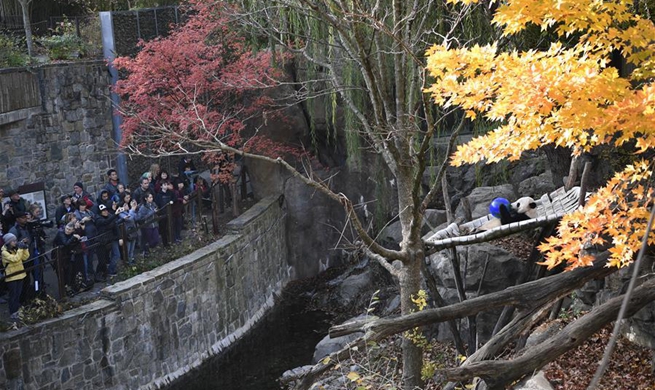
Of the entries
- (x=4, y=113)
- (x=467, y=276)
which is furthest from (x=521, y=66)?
(x=4, y=113)

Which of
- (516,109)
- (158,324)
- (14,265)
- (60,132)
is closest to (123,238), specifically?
(158,324)

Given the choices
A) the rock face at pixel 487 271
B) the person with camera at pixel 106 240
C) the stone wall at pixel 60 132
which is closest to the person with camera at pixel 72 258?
the person with camera at pixel 106 240

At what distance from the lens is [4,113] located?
52.4 ft

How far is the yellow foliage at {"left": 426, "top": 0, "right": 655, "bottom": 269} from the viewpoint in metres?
7.30

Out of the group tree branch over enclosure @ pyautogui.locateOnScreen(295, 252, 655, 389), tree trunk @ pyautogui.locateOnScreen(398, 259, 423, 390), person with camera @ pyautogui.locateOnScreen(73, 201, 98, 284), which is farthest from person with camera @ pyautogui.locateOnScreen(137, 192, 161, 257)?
tree branch over enclosure @ pyautogui.locateOnScreen(295, 252, 655, 389)

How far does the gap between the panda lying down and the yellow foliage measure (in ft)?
9.13

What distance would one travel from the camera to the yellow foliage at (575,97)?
24.0 ft

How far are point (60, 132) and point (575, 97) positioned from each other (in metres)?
12.3

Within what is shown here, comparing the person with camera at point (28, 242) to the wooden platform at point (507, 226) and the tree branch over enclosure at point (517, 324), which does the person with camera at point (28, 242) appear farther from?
the wooden platform at point (507, 226)

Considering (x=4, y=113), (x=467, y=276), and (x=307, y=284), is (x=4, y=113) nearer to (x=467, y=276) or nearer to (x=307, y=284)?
(x=307, y=284)

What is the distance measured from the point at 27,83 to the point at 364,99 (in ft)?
20.4

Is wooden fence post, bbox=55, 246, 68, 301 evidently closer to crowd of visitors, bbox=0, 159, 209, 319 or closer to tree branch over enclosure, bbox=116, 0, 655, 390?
crowd of visitors, bbox=0, 159, 209, 319

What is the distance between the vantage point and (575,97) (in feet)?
24.1

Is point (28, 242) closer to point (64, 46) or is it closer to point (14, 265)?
point (14, 265)
